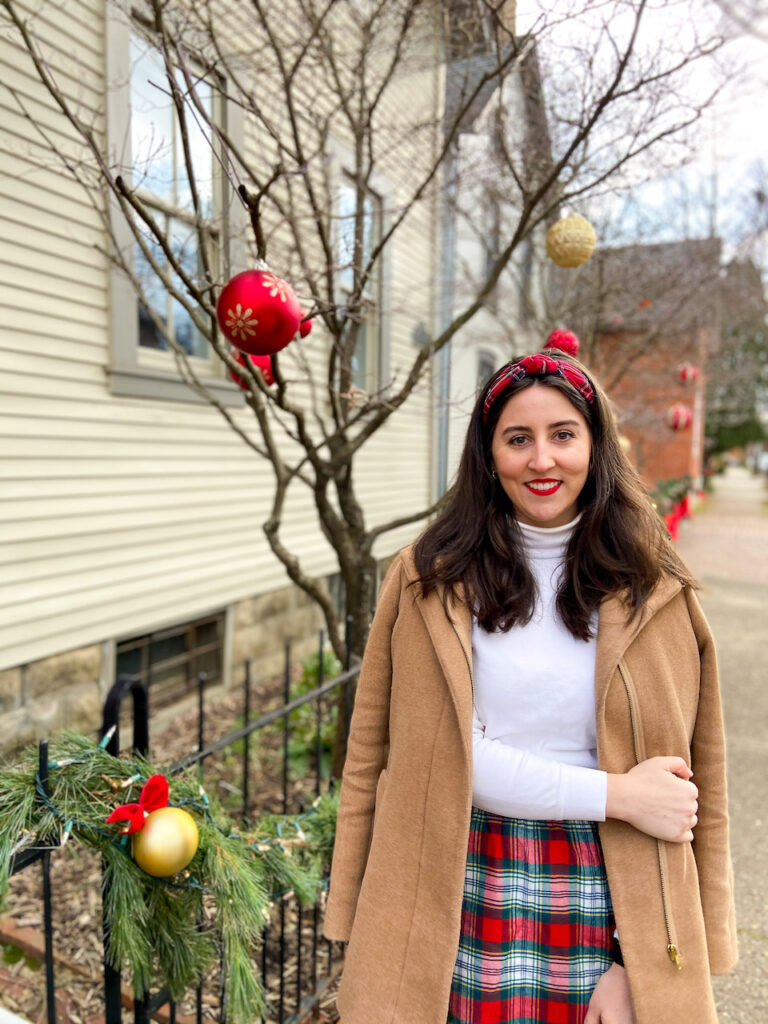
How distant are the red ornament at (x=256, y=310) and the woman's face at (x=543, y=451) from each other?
0.69m

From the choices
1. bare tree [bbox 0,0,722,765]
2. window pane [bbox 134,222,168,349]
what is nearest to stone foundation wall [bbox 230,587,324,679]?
window pane [bbox 134,222,168,349]

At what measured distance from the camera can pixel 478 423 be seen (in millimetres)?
1515

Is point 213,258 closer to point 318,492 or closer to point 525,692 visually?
point 318,492

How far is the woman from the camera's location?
1.27 metres

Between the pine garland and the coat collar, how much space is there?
776 millimetres

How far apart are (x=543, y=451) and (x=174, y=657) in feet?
13.1

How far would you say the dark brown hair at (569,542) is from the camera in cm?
137

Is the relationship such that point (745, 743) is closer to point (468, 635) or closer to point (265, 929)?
point (265, 929)

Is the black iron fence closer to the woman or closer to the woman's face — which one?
the woman

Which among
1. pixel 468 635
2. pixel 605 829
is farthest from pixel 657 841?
pixel 468 635

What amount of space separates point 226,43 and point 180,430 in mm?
2334

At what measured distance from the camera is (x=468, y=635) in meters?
1.35

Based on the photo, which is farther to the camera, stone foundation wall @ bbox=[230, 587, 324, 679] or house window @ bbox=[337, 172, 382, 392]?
stone foundation wall @ bbox=[230, 587, 324, 679]

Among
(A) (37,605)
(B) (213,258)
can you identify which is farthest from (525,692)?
(A) (37,605)
